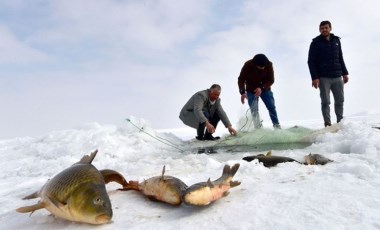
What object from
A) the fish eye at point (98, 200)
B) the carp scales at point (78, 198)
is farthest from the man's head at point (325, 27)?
the fish eye at point (98, 200)

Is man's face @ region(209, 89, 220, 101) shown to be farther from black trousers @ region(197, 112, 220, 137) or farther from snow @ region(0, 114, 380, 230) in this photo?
snow @ region(0, 114, 380, 230)

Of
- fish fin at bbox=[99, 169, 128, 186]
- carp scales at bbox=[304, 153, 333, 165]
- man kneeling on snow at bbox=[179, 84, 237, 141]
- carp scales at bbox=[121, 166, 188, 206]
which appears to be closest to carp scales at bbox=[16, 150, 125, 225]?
carp scales at bbox=[121, 166, 188, 206]

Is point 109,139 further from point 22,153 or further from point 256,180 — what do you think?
point 256,180

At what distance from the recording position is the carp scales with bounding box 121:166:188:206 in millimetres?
2207

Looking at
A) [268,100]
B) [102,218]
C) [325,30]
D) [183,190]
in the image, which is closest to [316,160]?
[183,190]

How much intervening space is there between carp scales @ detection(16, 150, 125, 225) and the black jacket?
6887 mm

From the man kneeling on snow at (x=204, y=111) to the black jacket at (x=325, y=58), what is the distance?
2.18 meters

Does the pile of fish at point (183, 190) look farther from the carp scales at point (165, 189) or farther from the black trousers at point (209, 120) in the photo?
the black trousers at point (209, 120)

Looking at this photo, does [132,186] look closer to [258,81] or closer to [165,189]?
[165,189]

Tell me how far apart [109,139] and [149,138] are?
1267 millimetres

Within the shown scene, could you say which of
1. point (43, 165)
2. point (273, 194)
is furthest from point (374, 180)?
point (43, 165)

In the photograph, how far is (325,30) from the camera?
7.73m

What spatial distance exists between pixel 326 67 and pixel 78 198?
23.5 ft

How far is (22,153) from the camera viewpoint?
7.34 metres
